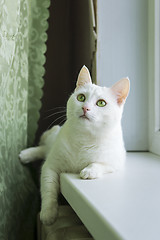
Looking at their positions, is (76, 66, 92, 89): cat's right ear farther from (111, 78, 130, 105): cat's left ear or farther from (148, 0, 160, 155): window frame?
(148, 0, 160, 155): window frame

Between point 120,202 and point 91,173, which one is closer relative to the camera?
point 120,202

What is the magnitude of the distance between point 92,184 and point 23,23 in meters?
0.69

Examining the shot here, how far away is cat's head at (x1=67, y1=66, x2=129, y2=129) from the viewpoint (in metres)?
0.79

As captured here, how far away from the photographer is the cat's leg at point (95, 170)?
0.76m

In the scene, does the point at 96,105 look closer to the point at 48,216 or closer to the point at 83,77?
the point at 83,77

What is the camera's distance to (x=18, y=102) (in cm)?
103

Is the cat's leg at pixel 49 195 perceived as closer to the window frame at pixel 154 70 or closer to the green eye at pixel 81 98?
the green eye at pixel 81 98

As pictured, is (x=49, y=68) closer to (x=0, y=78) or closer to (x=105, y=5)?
(x=105, y=5)

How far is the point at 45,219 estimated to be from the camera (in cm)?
77

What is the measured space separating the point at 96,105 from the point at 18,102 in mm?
367

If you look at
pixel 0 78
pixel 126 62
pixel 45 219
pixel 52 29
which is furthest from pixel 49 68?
pixel 45 219

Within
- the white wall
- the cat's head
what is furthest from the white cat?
the white wall

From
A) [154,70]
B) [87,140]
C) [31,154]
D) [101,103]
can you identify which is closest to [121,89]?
[101,103]

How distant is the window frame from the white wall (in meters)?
0.03
